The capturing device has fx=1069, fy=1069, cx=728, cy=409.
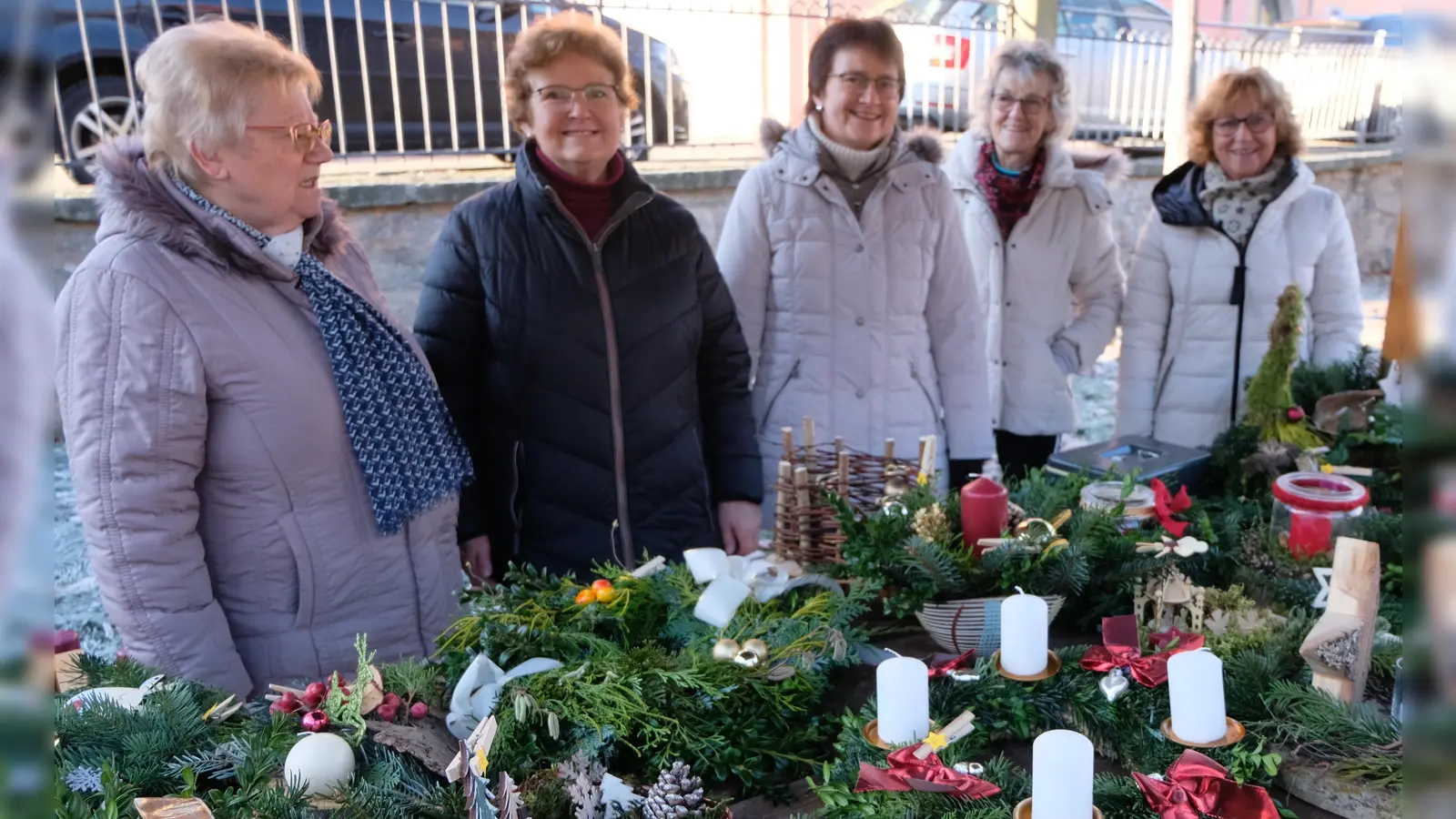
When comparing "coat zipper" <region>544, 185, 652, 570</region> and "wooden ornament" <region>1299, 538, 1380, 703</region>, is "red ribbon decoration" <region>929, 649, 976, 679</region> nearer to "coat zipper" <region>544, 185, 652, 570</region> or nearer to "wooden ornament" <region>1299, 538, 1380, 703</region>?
"wooden ornament" <region>1299, 538, 1380, 703</region>

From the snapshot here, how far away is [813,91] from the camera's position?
98.0 inches

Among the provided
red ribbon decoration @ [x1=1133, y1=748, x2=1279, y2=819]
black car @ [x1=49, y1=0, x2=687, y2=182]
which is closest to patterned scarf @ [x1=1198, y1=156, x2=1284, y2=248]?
red ribbon decoration @ [x1=1133, y1=748, x2=1279, y2=819]

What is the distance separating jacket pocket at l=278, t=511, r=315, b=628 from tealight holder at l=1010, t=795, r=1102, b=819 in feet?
3.69

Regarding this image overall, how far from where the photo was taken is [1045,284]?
2.85 m

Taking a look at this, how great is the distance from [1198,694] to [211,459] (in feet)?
4.37

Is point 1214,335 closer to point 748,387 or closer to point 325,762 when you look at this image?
point 748,387

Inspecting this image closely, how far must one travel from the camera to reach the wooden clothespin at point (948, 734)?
3.26 feet

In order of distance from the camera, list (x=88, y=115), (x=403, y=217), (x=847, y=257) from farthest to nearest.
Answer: (x=403, y=217) → (x=88, y=115) → (x=847, y=257)

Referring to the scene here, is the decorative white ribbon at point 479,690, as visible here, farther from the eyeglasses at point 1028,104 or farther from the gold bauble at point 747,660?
the eyeglasses at point 1028,104

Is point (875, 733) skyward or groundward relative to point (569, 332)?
groundward

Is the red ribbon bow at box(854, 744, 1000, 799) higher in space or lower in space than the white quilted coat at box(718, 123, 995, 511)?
lower

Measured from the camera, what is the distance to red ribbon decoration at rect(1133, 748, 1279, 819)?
92cm

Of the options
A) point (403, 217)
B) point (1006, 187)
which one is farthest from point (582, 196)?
point (403, 217)

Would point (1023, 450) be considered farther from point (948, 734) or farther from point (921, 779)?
point (921, 779)
